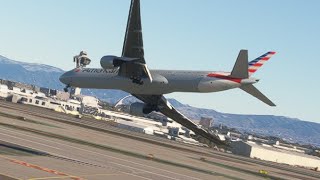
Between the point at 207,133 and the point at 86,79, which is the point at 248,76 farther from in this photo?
the point at 86,79

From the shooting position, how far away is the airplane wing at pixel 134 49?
39312 millimetres

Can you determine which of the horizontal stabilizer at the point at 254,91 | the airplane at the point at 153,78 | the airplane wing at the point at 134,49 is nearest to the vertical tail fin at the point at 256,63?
the airplane at the point at 153,78

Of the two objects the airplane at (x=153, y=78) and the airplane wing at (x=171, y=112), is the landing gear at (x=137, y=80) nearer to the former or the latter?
the airplane at (x=153, y=78)

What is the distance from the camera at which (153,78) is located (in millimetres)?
45281

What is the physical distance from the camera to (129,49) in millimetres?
41094

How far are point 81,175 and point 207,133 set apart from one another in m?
16.3

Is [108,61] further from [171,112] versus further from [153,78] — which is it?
[171,112]

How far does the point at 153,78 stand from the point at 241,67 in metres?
8.89

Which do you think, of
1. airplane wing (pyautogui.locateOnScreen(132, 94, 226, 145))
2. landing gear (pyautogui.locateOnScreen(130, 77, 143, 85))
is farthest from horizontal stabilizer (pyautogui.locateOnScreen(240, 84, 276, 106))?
landing gear (pyautogui.locateOnScreen(130, 77, 143, 85))

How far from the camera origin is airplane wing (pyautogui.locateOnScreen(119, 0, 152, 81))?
129 ft

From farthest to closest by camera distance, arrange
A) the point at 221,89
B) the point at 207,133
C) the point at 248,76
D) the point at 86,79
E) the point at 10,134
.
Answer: the point at 10,134, the point at 86,79, the point at 207,133, the point at 221,89, the point at 248,76

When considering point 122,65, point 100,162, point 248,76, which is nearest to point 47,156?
point 100,162

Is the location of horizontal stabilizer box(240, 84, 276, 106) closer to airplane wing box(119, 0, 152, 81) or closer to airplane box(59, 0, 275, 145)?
airplane box(59, 0, 275, 145)

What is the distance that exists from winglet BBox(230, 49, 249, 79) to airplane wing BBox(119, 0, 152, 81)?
8.10m
